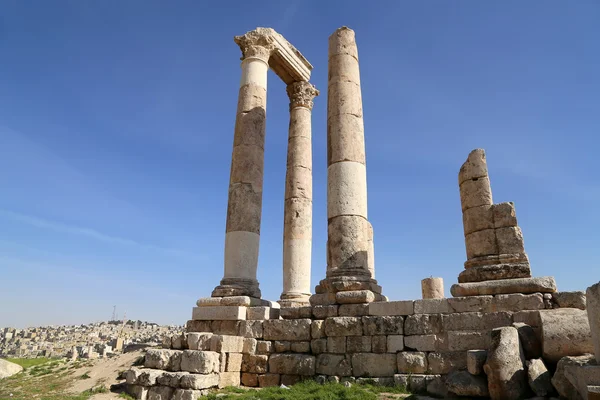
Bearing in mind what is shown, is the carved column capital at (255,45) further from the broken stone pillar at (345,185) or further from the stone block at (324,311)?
the stone block at (324,311)

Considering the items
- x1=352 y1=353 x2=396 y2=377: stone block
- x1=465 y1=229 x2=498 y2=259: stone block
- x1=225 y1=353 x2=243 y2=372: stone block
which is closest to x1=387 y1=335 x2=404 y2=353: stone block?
x1=352 y1=353 x2=396 y2=377: stone block

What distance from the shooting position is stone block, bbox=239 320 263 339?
40.1 ft

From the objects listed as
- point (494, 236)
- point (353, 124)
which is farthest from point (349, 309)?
point (353, 124)

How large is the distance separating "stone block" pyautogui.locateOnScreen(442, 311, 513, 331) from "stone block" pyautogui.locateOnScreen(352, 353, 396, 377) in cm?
153

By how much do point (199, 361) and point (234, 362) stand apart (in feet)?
4.55

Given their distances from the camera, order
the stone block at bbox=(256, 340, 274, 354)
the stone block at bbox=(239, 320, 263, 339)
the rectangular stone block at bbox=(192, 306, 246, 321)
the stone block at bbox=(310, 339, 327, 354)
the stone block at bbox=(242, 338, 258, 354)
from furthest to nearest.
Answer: the rectangular stone block at bbox=(192, 306, 246, 321), the stone block at bbox=(239, 320, 263, 339), the stone block at bbox=(242, 338, 258, 354), the stone block at bbox=(256, 340, 274, 354), the stone block at bbox=(310, 339, 327, 354)

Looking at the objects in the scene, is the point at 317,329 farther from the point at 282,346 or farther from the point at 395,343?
the point at 395,343

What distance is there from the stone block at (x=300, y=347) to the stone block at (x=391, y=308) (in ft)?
6.52

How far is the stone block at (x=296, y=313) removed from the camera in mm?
12000

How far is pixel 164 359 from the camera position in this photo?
11086 millimetres

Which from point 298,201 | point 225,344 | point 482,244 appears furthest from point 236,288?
point 482,244

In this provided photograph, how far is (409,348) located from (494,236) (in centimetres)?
378

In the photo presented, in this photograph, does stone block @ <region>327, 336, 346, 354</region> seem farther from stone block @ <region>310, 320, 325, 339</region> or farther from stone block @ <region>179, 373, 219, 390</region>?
stone block @ <region>179, 373, 219, 390</region>

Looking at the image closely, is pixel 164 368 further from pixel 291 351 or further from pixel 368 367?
pixel 368 367
